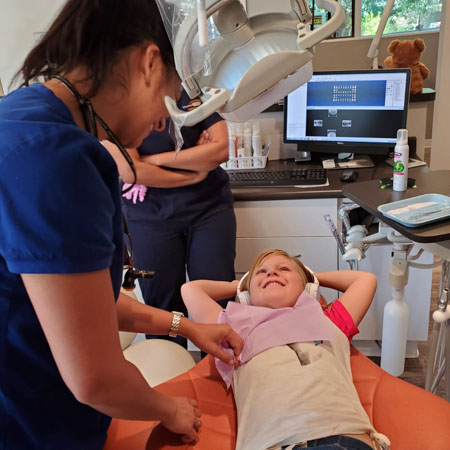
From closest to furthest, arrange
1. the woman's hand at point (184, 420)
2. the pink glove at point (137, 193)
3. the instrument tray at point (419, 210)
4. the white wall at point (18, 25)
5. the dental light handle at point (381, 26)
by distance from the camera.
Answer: the woman's hand at point (184, 420) < the instrument tray at point (419, 210) < the dental light handle at point (381, 26) < the pink glove at point (137, 193) < the white wall at point (18, 25)

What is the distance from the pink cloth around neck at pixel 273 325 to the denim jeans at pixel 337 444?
10.9 inches

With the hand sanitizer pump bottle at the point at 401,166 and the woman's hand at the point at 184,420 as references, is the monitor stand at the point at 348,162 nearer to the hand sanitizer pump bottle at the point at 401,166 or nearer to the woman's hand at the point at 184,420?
the hand sanitizer pump bottle at the point at 401,166

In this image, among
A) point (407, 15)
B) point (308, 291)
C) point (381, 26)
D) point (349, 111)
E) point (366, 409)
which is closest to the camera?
point (366, 409)

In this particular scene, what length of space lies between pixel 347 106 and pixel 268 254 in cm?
109

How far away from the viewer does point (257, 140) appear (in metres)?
2.32

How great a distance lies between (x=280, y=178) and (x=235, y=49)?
1456mm

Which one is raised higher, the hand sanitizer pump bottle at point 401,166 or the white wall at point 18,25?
the white wall at point 18,25

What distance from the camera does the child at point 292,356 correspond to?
987 mm

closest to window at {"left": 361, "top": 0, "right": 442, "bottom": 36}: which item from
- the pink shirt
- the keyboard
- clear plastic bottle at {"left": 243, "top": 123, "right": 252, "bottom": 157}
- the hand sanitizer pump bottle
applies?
clear plastic bottle at {"left": 243, "top": 123, "right": 252, "bottom": 157}

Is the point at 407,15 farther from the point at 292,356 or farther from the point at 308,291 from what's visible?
the point at 292,356

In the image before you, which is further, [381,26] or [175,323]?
[381,26]

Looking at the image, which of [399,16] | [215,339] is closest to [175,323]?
[215,339]

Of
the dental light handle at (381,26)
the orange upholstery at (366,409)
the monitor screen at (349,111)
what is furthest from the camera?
the monitor screen at (349,111)

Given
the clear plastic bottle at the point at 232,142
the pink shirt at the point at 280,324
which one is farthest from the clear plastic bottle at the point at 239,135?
the pink shirt at the point at 280,324
